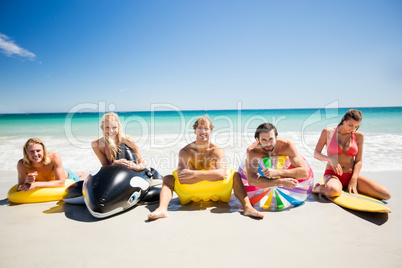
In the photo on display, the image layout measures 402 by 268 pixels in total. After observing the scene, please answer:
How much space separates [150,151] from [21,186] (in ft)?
16.9

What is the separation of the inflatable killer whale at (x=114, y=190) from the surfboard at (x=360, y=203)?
3011 millimetres

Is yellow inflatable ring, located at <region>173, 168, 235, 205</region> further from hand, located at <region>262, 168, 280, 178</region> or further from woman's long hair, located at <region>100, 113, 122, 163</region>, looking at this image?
woman's long hair, located at <region>100, 113, 122, 163</region>

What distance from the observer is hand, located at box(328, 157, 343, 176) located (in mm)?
3706

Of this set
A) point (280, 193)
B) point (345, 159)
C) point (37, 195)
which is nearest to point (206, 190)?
point (280, 193)

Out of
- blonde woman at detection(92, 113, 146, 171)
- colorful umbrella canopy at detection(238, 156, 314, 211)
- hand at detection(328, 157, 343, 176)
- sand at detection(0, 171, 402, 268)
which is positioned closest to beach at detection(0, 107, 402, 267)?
sand at detection(0, 171, 402, 268)

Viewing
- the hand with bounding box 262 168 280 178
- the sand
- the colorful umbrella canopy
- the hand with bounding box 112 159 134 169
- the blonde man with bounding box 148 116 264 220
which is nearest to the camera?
the sand

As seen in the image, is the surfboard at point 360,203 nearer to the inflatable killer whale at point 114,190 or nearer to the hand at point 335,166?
the hand at point 335,166

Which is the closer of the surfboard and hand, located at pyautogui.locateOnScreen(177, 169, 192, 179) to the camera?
the surfboard

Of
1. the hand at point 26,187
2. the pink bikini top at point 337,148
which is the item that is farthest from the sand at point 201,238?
the pink bikini top at point 337,148

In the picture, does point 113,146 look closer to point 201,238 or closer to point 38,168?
point 38,168

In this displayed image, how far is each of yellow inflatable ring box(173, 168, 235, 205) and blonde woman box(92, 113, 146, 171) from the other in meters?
0.88

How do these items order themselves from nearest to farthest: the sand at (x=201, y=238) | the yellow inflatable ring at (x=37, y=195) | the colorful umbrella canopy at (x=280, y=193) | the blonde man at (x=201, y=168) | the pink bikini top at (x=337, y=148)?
the sand at (x=201, y=238), the blonde man at (x=201, y=168), the colorful umbrella canopy at (x=280, y=193), the yellow inflatable ring at (x=37, y=195), the pink bikini top at (x=337, y=148)

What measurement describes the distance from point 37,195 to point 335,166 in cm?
513

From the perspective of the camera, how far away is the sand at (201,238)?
2.22 m
